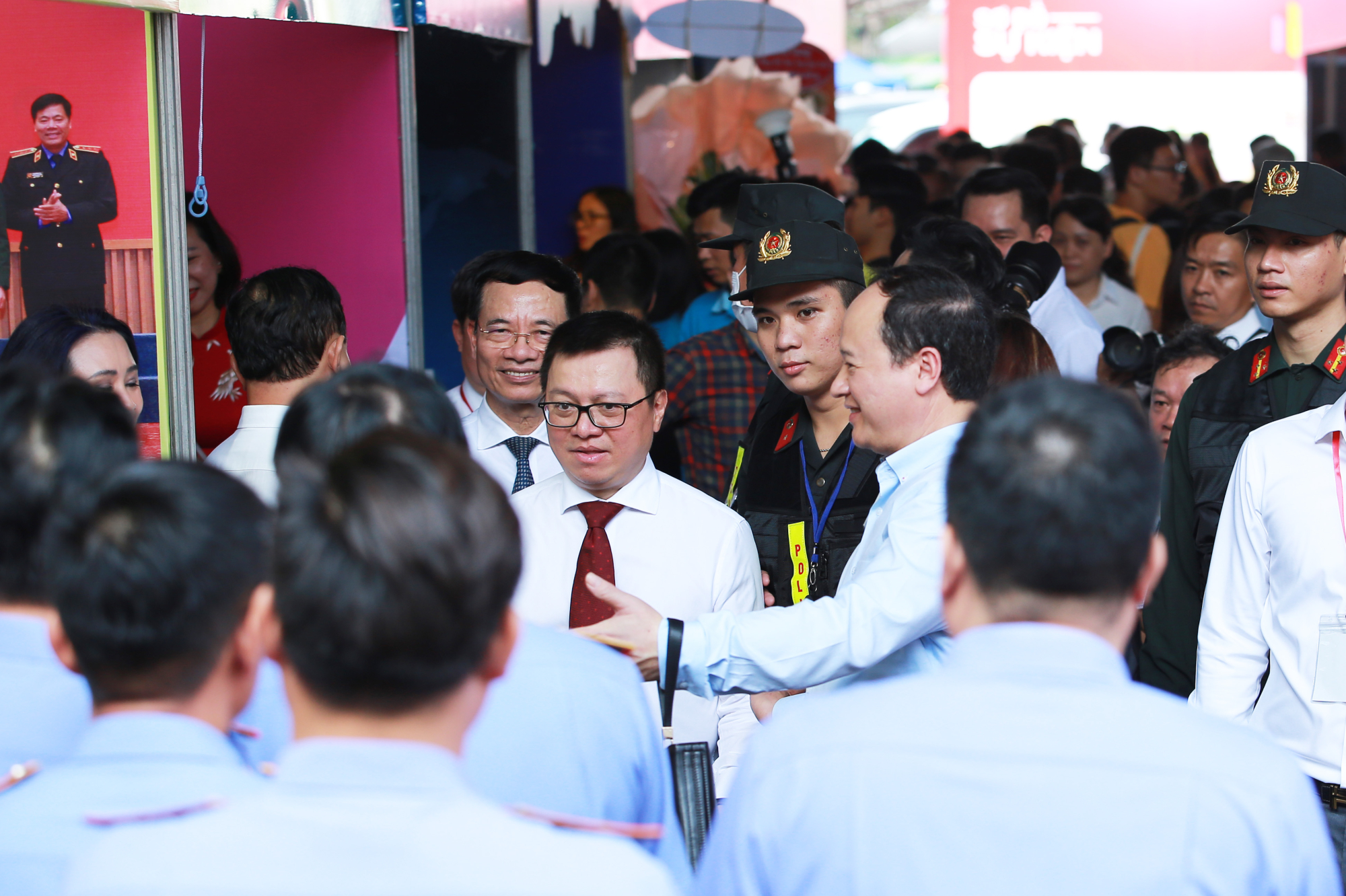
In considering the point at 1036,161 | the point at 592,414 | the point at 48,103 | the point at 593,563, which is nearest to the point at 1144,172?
the point at 1036,161

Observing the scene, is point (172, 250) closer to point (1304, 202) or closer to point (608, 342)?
point (608, 342)

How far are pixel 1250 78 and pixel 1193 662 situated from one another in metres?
7.03

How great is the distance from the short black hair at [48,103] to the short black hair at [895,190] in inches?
145

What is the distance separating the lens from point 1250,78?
8.54 m

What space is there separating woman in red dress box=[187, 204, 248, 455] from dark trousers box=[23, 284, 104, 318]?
922 millimetres

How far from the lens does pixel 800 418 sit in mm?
2785

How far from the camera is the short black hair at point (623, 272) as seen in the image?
443 centimetres

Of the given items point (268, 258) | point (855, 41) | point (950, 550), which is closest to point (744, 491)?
point (950, 550)

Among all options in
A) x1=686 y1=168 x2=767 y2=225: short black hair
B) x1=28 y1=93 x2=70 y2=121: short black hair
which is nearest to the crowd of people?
x1=28 y1=93 x2=70 y2=121: short black hair

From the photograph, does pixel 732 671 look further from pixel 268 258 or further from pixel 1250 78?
pixel 1250 78

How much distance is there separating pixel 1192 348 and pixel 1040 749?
2.55 metres

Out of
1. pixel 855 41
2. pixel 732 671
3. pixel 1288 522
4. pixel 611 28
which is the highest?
pixel 855 41

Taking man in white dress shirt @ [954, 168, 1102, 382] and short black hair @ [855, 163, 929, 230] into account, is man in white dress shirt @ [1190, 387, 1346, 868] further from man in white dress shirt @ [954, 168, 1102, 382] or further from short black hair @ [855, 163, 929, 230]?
short black hair @ [855, 163, 929, 230]

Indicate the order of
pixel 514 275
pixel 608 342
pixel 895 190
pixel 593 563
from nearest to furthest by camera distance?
pixel 593 563
pixel 608 342
pixel 514 275
pixel 895 190
